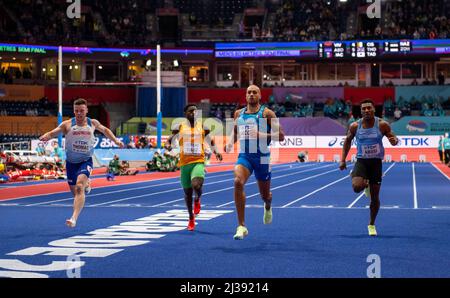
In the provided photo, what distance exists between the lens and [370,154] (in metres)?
11.0

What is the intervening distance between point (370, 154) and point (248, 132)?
209cm

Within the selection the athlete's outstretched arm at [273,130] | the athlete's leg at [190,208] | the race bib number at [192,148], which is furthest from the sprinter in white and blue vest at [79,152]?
the athlete's outstretched arm at [273,130]

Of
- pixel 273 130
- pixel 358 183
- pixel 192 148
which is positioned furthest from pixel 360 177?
pixel 192 148

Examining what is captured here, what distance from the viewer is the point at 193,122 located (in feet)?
38.8

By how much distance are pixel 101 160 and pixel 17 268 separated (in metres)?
30.4

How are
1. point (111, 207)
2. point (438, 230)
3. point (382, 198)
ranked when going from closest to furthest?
point (438, 230)
point (111, 207)
point (382, 198)

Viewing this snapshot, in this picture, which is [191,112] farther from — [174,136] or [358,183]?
[358,183]

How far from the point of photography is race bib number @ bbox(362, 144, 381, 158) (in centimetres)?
1102

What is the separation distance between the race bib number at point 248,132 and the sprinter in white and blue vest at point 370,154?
1.67 meters

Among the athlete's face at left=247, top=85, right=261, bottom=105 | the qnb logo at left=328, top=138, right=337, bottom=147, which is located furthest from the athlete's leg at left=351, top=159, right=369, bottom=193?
the qnb logo at left=328, top=138, right=337, bottom=147

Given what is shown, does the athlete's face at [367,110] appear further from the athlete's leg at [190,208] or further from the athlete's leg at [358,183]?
the athlete's leg at [190,208]
